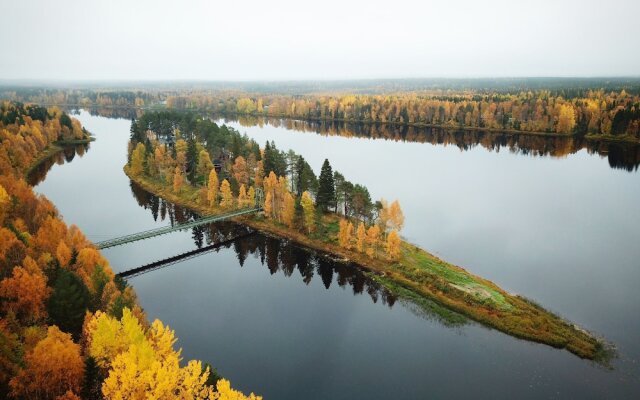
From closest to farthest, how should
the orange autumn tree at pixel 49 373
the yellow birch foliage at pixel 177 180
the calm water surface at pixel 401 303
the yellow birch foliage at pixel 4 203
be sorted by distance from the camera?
1. the orange autumn tree at pixel 49 373
2. the calm water surface at pixel 401 303
3. the yellow birch foliage at pixel 4 203
4. the yellow birch foliage at pixel 177 180

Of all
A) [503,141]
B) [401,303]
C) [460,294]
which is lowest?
[401,303]

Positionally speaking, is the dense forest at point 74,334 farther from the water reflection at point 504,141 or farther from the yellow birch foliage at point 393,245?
the water reflection at point 504,141

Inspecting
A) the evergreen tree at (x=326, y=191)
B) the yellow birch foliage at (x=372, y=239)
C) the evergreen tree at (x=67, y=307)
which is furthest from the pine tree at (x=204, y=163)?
the evergreen tree at (x=67, y=307)

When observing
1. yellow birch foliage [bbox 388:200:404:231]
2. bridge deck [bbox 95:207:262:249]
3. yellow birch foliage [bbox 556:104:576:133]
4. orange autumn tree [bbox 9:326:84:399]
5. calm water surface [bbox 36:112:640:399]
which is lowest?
calm water surface [bbox 36:112:640:399]

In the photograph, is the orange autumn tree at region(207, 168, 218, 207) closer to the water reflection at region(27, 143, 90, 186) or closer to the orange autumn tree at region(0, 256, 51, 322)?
the orange autumn tree at region(0, 256, 51, 322)

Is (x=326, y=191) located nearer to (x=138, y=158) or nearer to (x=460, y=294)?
(x=460, y=294)

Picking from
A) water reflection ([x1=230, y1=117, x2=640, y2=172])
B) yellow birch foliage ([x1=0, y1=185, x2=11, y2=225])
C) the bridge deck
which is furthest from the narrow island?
water reflection ([x1=230, y1=117, x2=640, y2=172])

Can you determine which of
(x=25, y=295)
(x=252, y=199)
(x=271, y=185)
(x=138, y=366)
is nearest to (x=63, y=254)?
(x=25, y=295)
